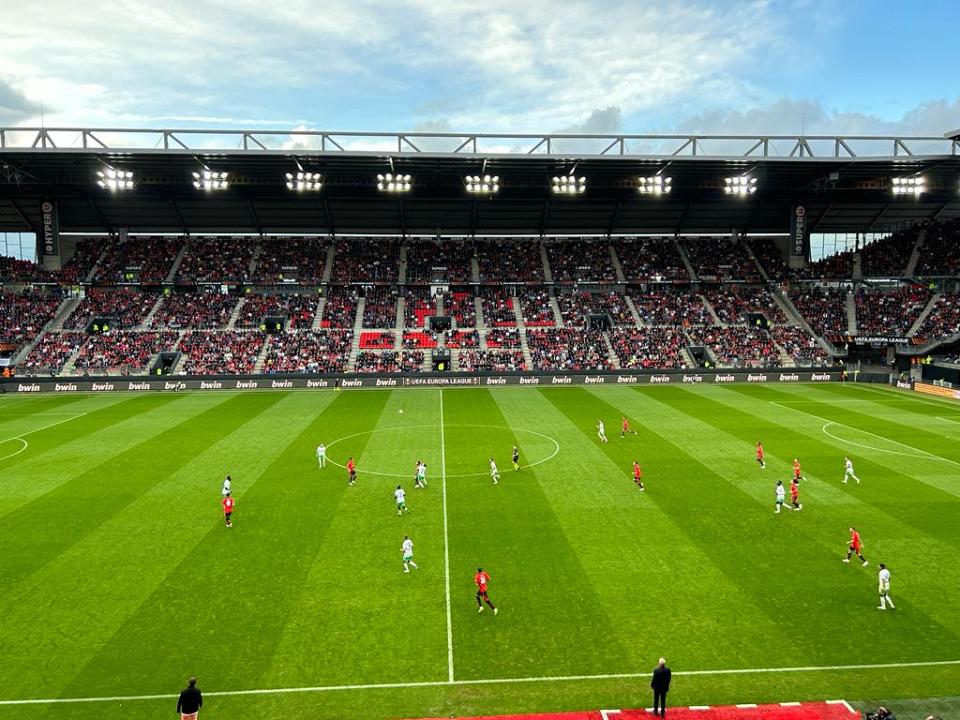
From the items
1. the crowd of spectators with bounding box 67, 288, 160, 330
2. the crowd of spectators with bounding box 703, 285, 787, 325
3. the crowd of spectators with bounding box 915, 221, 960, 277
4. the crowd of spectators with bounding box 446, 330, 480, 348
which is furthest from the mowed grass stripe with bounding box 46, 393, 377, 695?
the crowd of spectators with bounding box 915, 221, 960, 277

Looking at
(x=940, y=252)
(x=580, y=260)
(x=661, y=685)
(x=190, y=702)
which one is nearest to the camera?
(x=190, y=702)

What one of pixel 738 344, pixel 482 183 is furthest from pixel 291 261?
pixel 738 344

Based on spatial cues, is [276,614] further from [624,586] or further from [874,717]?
[874,717]

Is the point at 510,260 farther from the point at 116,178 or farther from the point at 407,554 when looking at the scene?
the point at 407,554

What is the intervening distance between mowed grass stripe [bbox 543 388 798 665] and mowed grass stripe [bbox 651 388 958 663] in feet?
3.83

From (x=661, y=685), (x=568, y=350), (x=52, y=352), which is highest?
(x=52, y=352)

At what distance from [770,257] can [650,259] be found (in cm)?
1424

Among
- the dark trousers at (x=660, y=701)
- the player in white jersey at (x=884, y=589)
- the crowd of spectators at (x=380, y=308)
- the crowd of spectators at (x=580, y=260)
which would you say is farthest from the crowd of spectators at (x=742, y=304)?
the dark trousers at (x=660, y=701)

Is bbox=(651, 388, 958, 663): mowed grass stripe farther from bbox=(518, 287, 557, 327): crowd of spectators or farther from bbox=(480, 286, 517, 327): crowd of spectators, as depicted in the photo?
bbox=(480, 286, 517, 327): crowd of spectators

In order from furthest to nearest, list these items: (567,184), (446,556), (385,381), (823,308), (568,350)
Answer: (823,308)
(568,350)
(567,184)
(385,381)
(446,556)

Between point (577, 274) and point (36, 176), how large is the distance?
5459 centimetres

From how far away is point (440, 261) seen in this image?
7169 centimetres

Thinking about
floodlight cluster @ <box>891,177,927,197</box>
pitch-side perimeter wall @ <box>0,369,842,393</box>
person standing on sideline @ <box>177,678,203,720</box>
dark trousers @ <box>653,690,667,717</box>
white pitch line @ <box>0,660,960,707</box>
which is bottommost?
white pitch line @ <box>0,660,960,707</box>

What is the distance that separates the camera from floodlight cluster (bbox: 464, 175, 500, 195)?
57406mm
